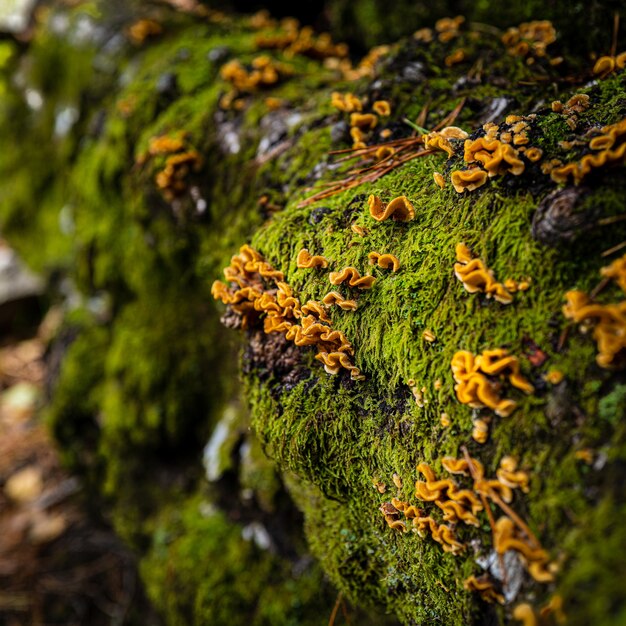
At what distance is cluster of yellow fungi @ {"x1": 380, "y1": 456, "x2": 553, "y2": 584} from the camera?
1.75 m

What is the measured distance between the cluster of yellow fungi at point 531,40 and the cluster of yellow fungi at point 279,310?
2067mm

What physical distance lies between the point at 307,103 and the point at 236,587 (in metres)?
3.67

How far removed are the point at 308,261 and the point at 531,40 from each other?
2203 millimetres

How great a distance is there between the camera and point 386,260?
2344mm

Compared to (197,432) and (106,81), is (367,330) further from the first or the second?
(106,81)

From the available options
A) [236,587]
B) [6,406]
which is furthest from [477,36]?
[6,406]

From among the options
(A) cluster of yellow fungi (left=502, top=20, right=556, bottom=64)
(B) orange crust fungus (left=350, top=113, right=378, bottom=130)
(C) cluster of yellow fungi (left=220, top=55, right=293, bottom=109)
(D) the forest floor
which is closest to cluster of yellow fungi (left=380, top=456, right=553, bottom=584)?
(B) orange crust fungus (left=350, top=113, right=378, bottom=130)

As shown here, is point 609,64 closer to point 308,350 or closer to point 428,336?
point 428,336

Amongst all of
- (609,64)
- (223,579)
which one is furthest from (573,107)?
(223,579)

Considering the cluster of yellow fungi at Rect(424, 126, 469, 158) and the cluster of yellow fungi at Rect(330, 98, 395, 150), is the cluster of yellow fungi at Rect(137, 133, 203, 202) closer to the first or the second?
the cluster of yellow fungi at Rect(330, 98, 395, 150)

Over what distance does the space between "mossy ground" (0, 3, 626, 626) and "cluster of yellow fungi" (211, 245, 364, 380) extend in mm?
95

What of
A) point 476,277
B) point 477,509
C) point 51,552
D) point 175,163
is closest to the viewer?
point 477,509

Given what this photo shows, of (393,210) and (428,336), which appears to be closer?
(428,336)

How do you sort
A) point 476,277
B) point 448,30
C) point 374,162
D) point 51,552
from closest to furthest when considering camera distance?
point 476,277 < point 374,162 < point 448,30 < point 51,552
